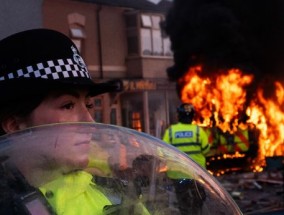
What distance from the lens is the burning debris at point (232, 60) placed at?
1545 cm

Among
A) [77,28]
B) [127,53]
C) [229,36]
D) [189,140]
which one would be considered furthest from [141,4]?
[189,140]

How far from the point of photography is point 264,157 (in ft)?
40.7

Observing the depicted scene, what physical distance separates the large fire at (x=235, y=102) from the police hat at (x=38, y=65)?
41.2ft

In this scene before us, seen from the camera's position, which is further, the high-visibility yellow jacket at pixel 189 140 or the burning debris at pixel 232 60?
the burning debris at pixel 232 60

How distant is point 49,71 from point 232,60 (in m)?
14.8

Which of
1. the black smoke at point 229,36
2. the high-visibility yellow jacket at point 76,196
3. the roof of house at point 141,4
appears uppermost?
the roof of house at point 141,4

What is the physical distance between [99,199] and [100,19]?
765 inches

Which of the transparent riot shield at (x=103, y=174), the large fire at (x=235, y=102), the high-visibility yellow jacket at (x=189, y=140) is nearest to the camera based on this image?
the transparent riot shield at (x=103, y=174)

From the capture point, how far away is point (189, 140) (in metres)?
7.47

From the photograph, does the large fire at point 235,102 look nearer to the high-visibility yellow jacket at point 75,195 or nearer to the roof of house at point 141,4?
the roof of house at point 141,4

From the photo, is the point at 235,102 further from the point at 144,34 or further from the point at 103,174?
the point at 103,174

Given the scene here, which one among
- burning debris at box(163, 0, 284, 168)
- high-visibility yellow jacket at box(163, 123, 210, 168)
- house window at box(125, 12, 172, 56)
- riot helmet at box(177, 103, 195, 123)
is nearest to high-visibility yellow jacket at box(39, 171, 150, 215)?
high-visibility yellow jacket at box(163, 123, 210, 168)

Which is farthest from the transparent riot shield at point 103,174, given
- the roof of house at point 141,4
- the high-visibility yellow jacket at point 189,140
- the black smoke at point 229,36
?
the roof of house at point 141,4

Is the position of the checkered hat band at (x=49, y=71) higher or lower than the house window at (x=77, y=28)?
lower
